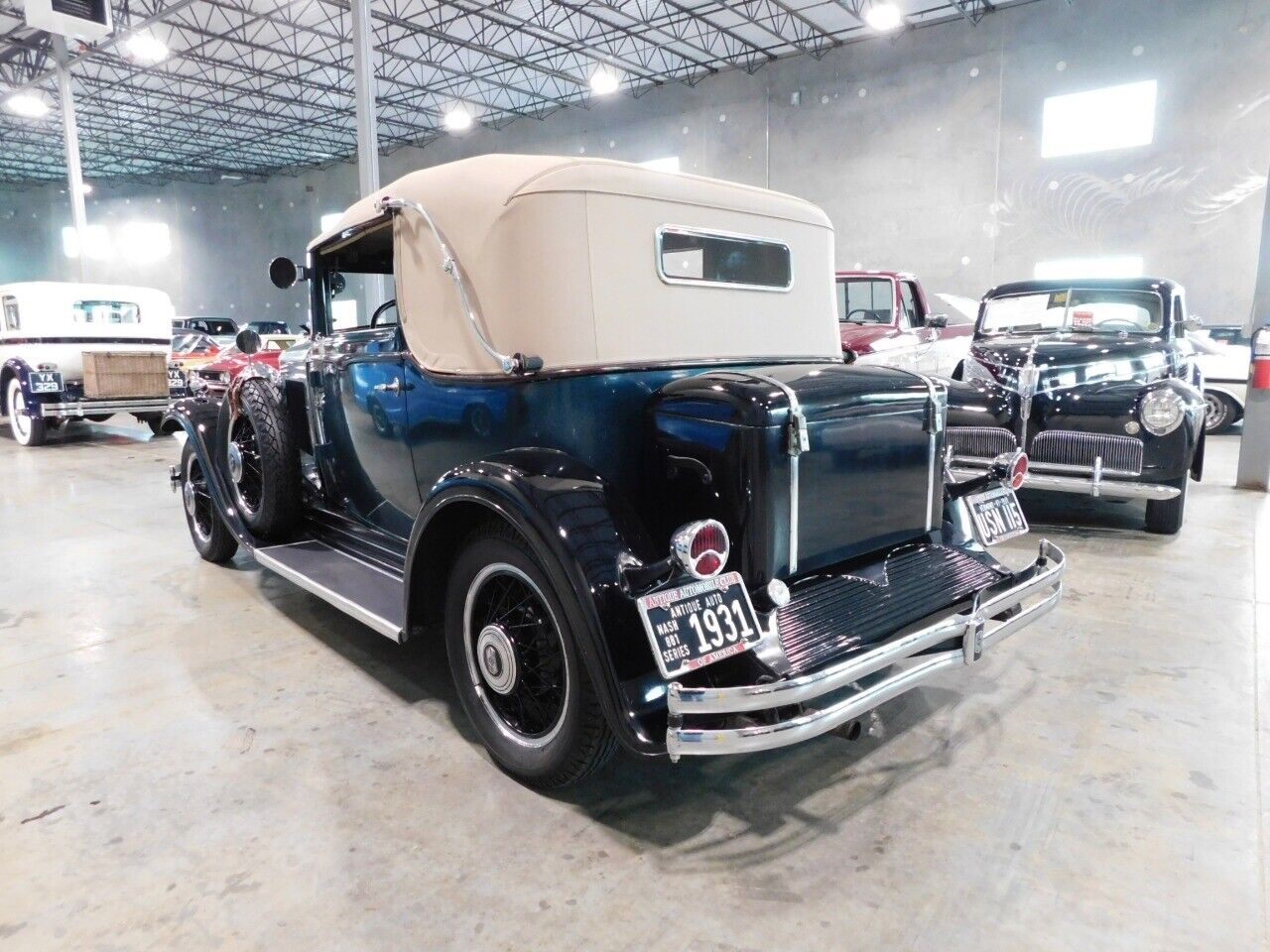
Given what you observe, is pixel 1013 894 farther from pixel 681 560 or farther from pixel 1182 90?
pixel 1182 90

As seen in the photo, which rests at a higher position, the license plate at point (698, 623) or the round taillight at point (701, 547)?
the round taillight at point (701, 547)

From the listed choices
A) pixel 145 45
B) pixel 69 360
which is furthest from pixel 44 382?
pixel 145 45

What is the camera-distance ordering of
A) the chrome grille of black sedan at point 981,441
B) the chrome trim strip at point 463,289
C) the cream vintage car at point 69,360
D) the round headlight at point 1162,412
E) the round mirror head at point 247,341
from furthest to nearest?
the cream vintage car at point 69,360 → the chrome grille of black sedan at point 981,441 → the round headlight at point 1162,412 → the round mirror head at point 247,341 → the chrome trim strip at point 463,289

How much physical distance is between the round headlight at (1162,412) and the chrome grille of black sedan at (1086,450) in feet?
0.45

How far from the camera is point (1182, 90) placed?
10938mm

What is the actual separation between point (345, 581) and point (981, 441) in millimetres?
4362

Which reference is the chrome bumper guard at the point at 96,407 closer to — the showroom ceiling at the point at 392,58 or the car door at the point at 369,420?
the showroom ceiling at the point at 392,58

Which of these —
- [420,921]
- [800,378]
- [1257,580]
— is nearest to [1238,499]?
[1257,580]

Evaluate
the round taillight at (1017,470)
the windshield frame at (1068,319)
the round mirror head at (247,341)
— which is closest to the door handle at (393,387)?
the round mirror head at (247,341)

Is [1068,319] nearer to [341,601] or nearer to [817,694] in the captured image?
[817,694]

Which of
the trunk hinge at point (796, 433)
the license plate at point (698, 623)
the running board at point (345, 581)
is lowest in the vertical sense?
the running board at point (345, 581)

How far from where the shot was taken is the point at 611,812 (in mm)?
2164

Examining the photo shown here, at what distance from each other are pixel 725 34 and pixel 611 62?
8.07 feet

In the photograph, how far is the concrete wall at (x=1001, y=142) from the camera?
422 inches
